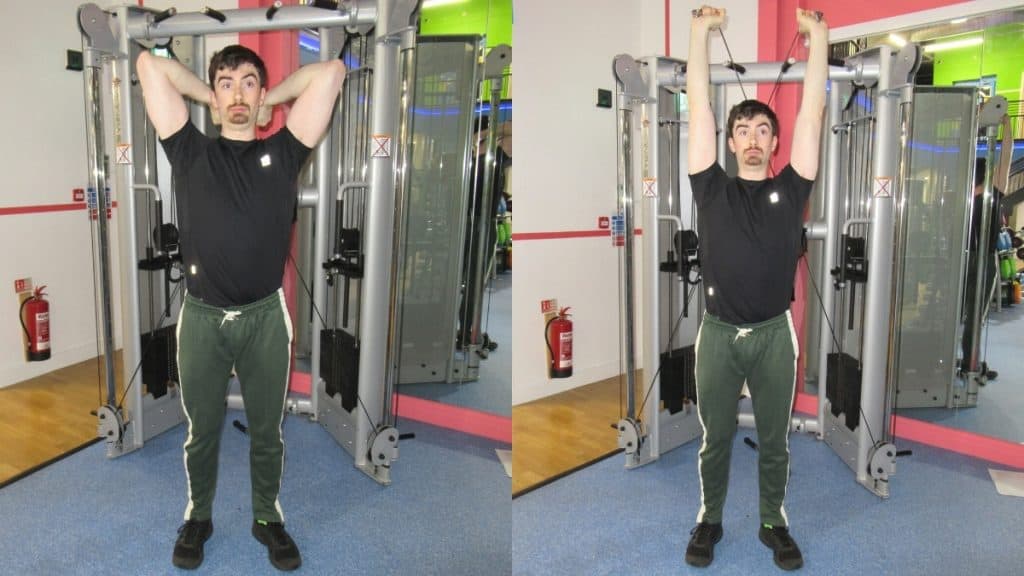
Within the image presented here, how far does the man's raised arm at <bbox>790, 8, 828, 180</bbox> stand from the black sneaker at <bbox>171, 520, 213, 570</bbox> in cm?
250

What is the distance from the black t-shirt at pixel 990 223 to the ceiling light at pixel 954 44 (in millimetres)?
763

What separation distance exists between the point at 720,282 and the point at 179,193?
1907 millimetres

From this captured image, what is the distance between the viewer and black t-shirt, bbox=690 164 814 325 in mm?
2365

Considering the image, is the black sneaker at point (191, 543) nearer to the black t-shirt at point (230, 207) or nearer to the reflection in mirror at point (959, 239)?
the black t-shirt at point (230, 207)

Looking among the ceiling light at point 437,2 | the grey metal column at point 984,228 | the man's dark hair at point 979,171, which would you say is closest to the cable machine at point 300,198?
the ceiling light at point 437,2

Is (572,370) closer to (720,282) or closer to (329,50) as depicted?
(720,282)

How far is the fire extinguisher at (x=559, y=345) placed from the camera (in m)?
4.25

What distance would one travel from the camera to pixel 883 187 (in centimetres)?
308

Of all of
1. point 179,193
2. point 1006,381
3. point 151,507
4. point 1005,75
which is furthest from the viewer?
point 1006,381

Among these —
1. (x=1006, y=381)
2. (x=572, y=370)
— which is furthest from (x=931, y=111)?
(x=572, y=370)

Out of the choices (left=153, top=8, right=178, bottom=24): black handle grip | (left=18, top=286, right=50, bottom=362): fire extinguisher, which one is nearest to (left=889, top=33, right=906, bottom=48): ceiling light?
(left=153, top=8, right=178, bottom=24): black handle grip

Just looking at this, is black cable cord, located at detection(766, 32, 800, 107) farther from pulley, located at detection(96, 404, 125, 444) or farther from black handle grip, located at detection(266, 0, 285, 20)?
pulley, located at detection(96, 404, 125, 444)

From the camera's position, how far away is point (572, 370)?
177 inches

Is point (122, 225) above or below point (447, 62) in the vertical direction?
below
